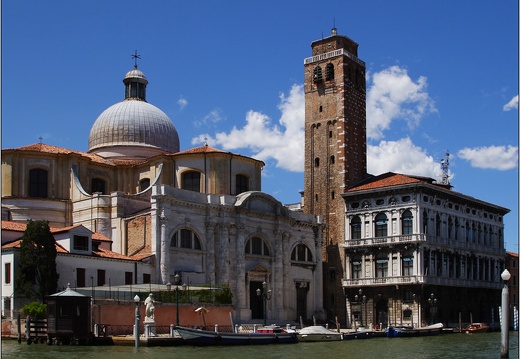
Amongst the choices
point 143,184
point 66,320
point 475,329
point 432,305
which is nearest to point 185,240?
point 143,184

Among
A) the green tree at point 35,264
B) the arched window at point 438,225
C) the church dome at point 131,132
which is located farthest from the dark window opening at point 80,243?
the arched window at point 438,225

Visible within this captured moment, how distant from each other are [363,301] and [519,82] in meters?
41.5

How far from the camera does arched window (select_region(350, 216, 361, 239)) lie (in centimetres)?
5881

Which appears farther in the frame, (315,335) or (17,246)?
(315,335)

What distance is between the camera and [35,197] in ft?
163

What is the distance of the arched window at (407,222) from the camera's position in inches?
2206

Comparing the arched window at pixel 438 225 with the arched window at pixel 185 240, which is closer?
the arched window at pixel 185 240

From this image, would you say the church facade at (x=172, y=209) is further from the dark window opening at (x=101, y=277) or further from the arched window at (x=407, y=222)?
the arched window at (x=407, y=222)

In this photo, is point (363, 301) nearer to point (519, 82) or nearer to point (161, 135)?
point (161, 135)

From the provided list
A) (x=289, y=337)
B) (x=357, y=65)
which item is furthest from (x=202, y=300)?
(x=357, y=65)

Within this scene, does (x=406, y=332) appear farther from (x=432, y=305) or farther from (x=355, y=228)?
(x=355, y=228)

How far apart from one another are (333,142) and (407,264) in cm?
1069

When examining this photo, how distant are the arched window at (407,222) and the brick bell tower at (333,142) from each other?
502cm

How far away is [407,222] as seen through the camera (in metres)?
56.3
